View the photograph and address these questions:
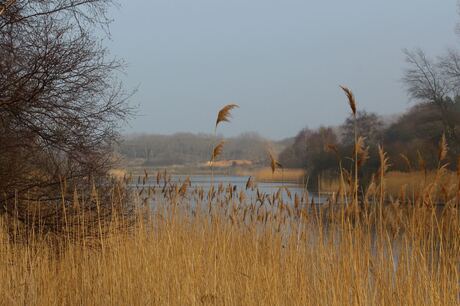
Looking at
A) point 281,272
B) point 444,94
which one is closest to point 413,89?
point 444,94

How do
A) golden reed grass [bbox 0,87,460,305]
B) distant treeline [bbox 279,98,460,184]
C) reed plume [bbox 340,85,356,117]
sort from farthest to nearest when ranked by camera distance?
distant treeline [bbox 279,98,460,184] → golden reed grass [bbox 0,87,460,305] → reed plume [bbox 340,85,356,117]

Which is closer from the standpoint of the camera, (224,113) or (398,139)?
(224,113)

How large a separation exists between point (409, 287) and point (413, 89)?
22.3 metres

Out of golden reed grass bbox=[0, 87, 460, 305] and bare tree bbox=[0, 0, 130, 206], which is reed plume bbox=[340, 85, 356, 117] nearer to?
golden reed grass bbox=[0, 87, 460, 305]

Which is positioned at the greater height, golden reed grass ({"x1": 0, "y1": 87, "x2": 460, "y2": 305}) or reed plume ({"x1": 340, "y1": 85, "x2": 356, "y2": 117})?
reed plume ({"x1": 340, "y1": 85, "x2": 356, "y2": 117})

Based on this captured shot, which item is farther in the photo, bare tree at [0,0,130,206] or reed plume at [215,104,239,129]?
bare tree at [0,0,130,206]

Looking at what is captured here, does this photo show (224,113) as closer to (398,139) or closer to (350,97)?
(350,97)

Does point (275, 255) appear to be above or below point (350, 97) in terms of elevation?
below

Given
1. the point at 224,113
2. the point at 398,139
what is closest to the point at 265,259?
the point at 224,113

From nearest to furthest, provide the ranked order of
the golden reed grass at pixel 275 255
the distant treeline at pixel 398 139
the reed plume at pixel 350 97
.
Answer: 1. the reed plume at pixel 350 97
2. the golden reed grass at pixel 275 255
3. the distant treeline at pixel 398 139

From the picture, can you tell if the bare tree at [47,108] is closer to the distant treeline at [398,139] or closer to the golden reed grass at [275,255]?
the golden reed grass at [275,255]

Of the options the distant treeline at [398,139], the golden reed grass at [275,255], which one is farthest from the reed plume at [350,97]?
the distant treeline at [398,139]

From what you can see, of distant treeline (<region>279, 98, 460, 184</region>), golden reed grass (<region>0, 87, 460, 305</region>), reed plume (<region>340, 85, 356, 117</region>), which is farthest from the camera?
distant treeline (<region>279, 98, 460, 184</region>)

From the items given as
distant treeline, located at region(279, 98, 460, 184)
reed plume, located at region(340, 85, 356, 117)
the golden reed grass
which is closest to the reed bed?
the golden reed grass
